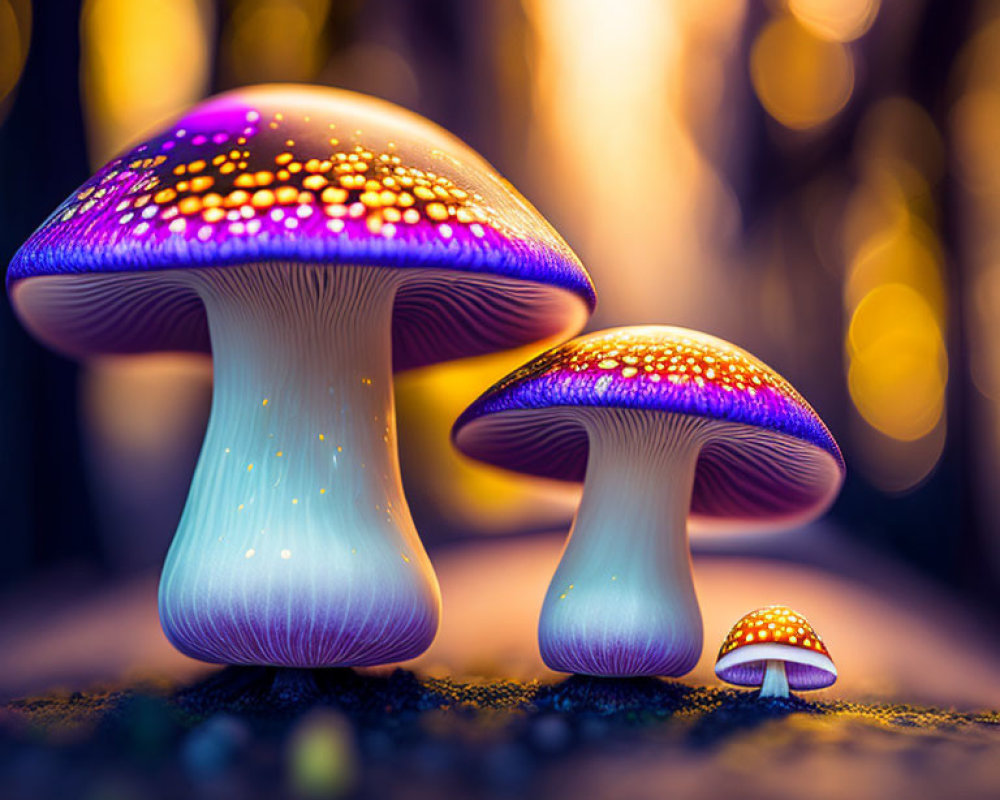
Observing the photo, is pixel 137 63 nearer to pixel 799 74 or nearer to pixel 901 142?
pixel 799 74

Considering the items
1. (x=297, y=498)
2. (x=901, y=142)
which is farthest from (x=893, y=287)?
(x=297, y=498)

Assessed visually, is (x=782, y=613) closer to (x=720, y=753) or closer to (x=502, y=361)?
(x=720, y=753)

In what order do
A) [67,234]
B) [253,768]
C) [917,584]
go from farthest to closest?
1. [917,584]
2. [67,234]
3. [253,768]

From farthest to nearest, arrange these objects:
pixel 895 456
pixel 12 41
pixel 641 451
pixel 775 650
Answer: pixel 895 456, pixel 12 41, pixel 641 451, pixel 775 650

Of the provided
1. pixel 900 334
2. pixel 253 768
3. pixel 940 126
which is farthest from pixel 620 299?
pixel 253 768

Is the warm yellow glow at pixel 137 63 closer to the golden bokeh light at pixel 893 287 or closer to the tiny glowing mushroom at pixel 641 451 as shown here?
the tiny glowing mushroom at pixel 641 451

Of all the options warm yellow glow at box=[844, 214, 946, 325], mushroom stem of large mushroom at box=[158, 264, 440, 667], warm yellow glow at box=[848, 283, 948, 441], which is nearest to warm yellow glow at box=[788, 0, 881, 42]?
warm yellow glow at box=[844, 214, 946, 325]

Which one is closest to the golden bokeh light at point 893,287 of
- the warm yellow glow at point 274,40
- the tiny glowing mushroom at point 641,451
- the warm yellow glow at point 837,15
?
the warm yellow glow at point 837,15
